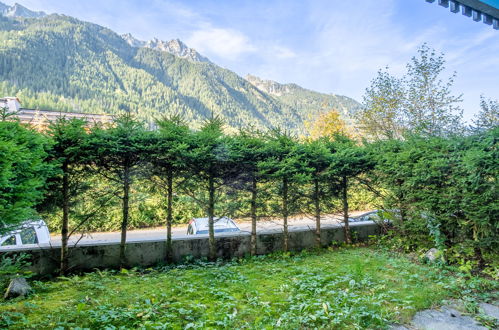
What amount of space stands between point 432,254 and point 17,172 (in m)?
7.28

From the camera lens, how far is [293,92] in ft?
501

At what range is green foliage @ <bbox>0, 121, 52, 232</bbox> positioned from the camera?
2.45 metres

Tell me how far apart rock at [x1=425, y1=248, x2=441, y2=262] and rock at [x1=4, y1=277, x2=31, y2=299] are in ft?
22.8

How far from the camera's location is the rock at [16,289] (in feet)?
10.7

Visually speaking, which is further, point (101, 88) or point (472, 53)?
point (101, 88)

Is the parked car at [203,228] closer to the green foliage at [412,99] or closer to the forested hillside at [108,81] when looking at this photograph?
the green foliage at [412,99]

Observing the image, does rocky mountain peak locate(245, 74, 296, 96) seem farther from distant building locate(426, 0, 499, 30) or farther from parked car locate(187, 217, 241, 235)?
distant building locate(426, 0, 499, 30)

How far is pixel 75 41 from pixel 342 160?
478ft

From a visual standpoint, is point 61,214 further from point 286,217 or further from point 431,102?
point 431,102

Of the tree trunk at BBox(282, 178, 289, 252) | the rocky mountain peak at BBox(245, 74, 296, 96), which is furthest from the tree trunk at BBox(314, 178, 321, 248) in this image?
the rocky mountain peak at BBox(245, 74, 296, 96)

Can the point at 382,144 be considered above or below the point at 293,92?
below

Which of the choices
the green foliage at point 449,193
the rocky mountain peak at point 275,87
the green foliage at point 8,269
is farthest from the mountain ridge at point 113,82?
the green foliage at point 8,269

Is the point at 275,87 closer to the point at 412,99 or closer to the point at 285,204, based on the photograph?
the point at 412,99

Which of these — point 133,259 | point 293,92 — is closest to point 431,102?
point 133,259
